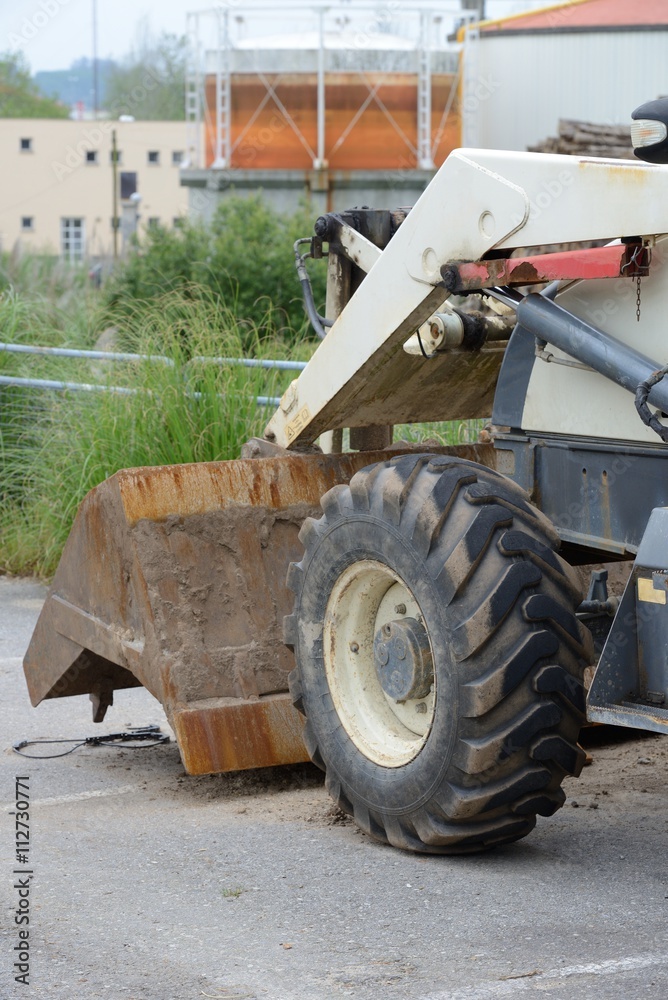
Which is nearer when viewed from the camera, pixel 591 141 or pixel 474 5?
pixel 591 141

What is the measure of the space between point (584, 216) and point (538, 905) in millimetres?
1919

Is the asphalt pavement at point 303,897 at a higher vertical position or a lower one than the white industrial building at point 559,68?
lower

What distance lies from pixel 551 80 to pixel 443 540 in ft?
97.3

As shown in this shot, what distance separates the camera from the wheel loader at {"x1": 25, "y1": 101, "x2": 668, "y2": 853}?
3.98 m

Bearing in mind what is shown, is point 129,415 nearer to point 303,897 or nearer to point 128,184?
point 303,897

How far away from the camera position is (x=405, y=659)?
4.34 m

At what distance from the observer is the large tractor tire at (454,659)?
13.1 ft

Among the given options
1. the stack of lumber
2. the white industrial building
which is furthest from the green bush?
the white industrial building

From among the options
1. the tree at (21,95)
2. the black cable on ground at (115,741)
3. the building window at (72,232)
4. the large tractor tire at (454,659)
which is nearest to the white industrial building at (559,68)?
the black cable on ground at (115,741)

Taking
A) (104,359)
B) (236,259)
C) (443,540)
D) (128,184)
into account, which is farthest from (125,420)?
(128,184)

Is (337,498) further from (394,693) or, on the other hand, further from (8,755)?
(8,755)

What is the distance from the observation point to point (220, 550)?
17.4 feet

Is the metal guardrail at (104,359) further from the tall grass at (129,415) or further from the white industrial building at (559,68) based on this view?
the white industrial building at (559,68)

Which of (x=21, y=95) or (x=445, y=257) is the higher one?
(x=21, y=95)
